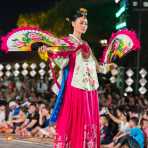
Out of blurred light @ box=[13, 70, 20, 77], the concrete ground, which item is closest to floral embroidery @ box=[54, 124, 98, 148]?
the concrete ground

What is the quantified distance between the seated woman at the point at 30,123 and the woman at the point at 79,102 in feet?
16.8

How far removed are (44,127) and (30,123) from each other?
1.35ft

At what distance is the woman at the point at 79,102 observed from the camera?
509 cm

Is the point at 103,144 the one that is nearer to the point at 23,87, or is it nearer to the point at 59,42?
the point at 59,42

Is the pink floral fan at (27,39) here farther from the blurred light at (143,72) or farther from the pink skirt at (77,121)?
the blurred light at (143,72)

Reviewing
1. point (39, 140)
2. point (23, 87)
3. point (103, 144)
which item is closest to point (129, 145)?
point (103, 144)

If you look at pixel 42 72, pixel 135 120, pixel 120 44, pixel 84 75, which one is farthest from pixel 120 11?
pixel 84 75

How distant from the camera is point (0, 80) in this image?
15.9 m

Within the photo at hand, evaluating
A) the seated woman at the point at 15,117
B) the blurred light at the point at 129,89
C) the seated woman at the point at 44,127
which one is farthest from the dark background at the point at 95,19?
the seated woman at the point at 15,117

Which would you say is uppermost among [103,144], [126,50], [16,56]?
[16,56]

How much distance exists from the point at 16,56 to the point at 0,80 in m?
0.95

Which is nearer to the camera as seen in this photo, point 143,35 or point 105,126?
point 105,126

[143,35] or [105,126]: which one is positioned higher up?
[143,35]

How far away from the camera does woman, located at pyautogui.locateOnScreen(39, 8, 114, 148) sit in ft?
16.7
